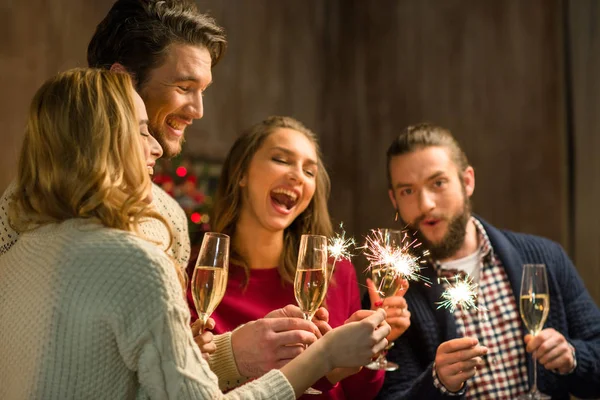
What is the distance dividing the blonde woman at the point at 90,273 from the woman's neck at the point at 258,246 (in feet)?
3.45

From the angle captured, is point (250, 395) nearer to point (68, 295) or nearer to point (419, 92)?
point (68, 295)

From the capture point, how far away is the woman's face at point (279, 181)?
2.47 meters

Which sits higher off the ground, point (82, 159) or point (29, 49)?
point (29, 49)

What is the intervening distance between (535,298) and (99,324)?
5.01 feet

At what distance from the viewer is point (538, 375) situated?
2504mm

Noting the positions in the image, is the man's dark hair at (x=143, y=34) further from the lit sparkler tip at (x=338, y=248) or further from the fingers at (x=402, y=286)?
the fingers at (x=402, y=286)

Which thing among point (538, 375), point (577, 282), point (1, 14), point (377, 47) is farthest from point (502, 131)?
point (1, 14)

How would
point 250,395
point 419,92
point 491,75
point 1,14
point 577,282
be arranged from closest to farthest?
point 250,395, point 577,282, point 1,14, point 491,75, point 419,92

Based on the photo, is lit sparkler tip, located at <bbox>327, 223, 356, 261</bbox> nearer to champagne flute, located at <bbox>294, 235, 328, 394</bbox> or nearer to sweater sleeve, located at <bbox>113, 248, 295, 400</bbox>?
champagne flute, located at <bbox>294, 235, 328, 394</bbox>

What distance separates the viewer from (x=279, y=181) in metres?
2.47

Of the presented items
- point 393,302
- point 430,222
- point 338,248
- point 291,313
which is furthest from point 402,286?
point 430,222

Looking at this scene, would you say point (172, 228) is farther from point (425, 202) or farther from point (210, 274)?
point (425, 202)

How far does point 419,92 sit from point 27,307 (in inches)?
165

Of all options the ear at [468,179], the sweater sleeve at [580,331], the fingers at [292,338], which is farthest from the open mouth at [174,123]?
the sweater sleeve at [580,331]
